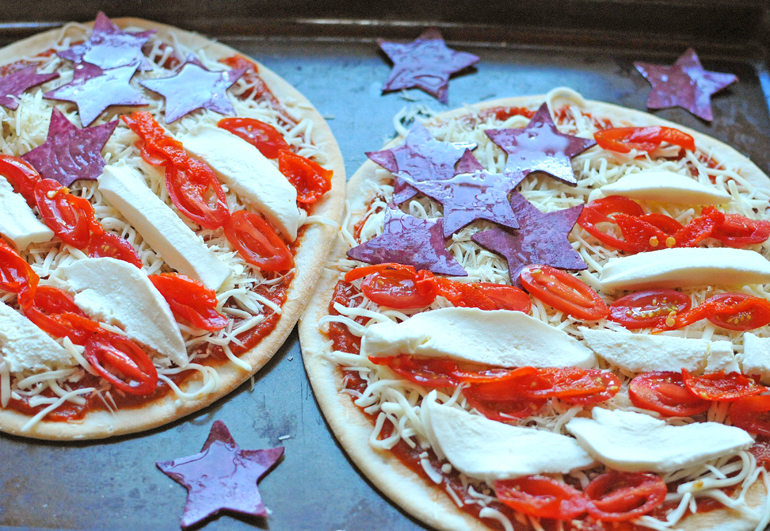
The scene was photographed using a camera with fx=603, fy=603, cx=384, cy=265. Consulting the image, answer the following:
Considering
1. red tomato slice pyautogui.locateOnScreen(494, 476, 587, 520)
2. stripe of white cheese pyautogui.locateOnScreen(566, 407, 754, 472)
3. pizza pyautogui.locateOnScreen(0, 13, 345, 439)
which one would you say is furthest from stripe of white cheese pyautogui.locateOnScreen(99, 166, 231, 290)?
stripe of white cheese pyautogui.locateOnScreen(566, 407, 754, 472)

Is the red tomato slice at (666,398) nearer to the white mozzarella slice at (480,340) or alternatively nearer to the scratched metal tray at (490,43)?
the white mozzarella slice at (480,340)

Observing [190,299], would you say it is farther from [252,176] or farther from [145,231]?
[252,176]

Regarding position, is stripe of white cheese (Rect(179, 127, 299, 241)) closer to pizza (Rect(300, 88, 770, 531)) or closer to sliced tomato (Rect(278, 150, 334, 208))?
sliced tomato (Rect(278, 150, 334, 208))

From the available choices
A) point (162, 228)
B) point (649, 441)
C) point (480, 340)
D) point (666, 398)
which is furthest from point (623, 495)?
point (162, 228)

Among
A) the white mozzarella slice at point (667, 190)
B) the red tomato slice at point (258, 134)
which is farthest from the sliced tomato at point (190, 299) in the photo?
the white mozzarella slice at point (667, 190)

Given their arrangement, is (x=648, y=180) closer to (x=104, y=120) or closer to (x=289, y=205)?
(x=289, y=205)

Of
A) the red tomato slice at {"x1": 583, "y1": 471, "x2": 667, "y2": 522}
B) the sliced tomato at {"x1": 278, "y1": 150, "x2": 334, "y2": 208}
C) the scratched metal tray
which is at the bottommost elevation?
the red tomato slice at {"x1": 583, "y1": 471, "x2": 667, "y2": 522}
